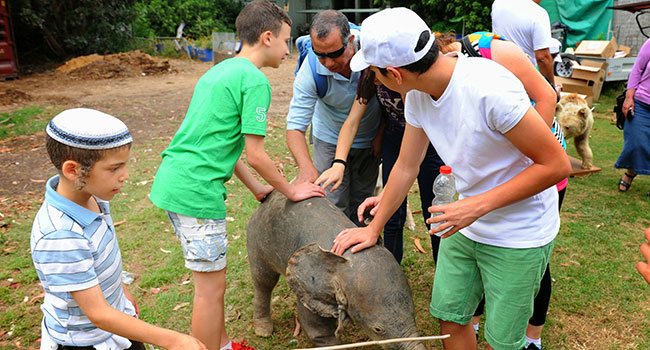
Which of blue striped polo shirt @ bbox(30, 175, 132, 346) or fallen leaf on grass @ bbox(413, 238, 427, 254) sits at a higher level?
blue striped polo shirt @ bbox(30, 175, 132, 346)

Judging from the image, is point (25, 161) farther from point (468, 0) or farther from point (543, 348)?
point (468, 0)

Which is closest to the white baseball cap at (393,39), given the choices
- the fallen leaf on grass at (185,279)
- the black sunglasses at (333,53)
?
the black sunglasses at (333,53)

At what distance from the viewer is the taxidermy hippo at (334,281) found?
8.73 ft

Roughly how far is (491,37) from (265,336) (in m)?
2.80

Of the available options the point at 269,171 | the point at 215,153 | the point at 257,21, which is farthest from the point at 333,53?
the point at 215,153

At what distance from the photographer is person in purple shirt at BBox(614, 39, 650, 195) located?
6301 millimetres

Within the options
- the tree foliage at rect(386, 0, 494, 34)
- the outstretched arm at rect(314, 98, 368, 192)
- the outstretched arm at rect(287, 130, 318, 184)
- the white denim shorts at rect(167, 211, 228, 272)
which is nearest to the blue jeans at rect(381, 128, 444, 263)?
the outstretched arm at rect(314, 98, 368, 192)

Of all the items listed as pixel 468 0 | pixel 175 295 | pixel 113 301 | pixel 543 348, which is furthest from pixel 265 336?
pixel 468 0

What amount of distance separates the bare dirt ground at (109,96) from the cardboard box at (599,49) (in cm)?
808

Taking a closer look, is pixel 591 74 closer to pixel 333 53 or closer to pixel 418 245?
pixel 418 245

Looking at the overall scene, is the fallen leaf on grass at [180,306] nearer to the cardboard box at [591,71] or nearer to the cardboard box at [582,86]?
the cardboard box at [582,86]

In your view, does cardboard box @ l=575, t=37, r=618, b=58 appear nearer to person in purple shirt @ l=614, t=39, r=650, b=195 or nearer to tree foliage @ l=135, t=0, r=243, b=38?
person in purple shirt @ l=614, t=39, r=650, b=195

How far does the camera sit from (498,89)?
2.09 metres

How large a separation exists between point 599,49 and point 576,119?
680 cm
